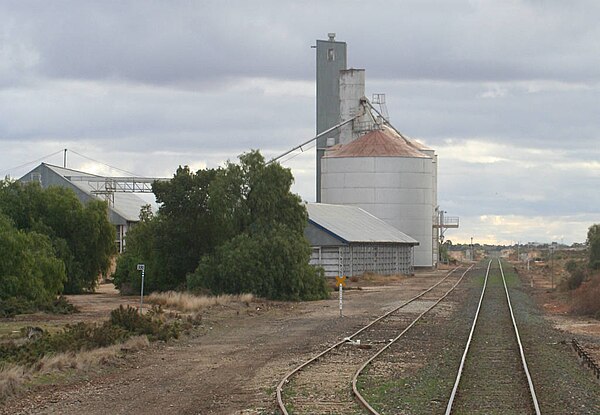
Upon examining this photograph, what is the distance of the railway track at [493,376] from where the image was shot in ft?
53.4

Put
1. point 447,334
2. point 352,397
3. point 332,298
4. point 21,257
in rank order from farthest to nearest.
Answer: point 332,298 < point 21,257 < point 447,334 < point 352,397

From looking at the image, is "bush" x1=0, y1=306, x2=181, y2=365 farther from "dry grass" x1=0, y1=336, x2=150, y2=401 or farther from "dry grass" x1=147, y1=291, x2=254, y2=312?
"dry grass" x1=147, y1=291, x2=254, y2=312

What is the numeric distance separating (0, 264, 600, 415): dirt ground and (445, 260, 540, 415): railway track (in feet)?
9.73

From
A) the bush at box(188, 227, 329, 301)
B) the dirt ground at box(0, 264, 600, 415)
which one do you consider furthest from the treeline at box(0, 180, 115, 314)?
the dirt ground at box(0, 264, 600, 415)

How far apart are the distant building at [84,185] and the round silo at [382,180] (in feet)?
59.2

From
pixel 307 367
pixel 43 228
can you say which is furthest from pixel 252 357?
pixel 43 228

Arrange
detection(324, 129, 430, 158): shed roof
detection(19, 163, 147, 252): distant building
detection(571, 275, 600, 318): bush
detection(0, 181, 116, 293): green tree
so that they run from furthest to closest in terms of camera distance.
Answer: detection(324, 129, 430, 158): shed roof
detection(19, 163, 147, 252): distant building
detection(0, 181, 116, 293): green tree
detection(571, 275, 600, 318): bush

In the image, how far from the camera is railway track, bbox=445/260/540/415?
16281 mm

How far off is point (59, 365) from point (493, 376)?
28.5 ft

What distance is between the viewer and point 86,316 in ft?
123

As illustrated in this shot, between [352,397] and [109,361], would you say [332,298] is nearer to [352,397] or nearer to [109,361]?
[109,361]

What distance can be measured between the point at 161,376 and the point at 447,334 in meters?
11.4

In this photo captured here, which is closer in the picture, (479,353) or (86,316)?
(479,353)

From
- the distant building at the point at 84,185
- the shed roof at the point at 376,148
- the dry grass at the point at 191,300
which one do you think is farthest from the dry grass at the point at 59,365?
the shed roof at the point at 376,148
